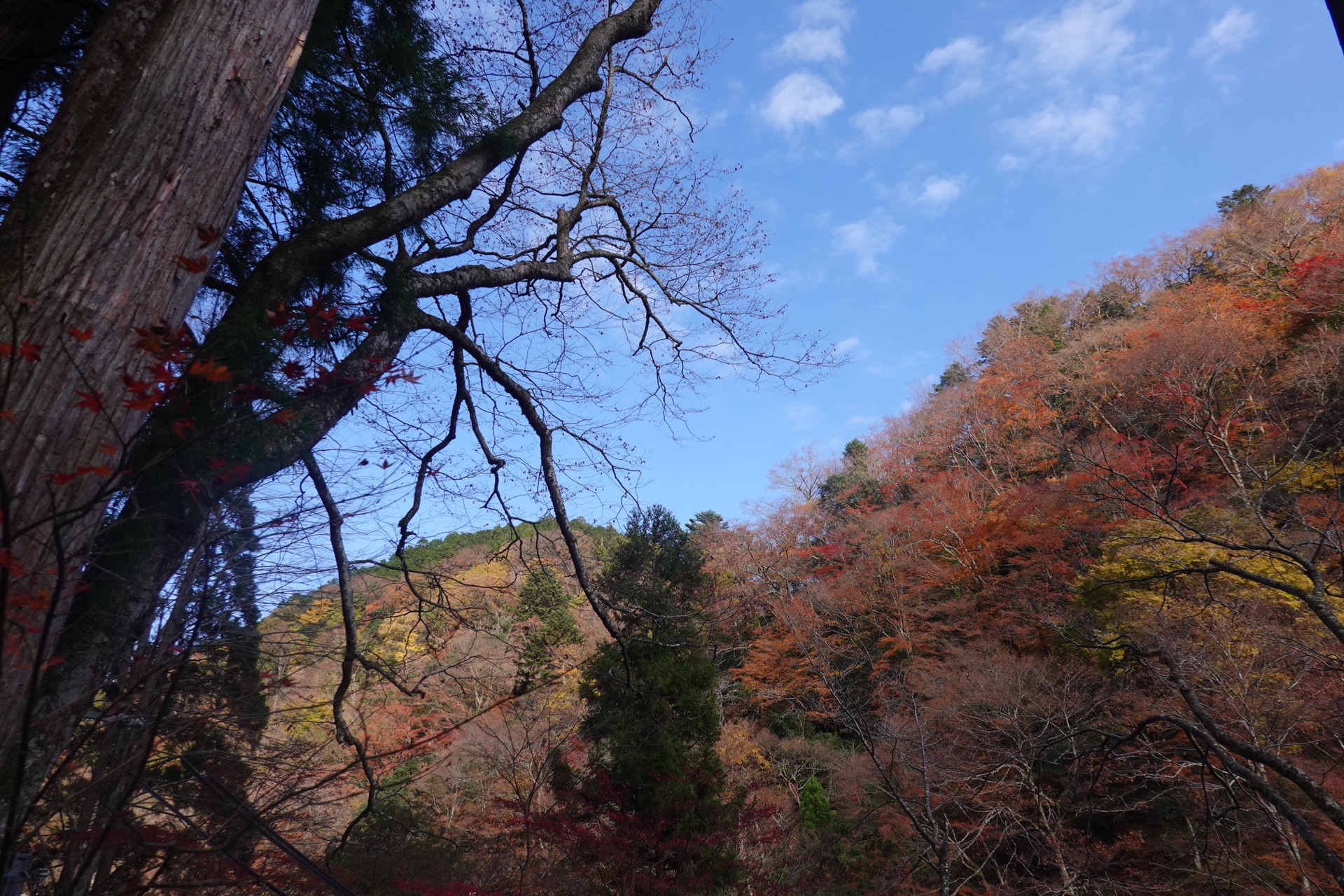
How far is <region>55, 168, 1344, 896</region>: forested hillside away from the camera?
2.87 metres

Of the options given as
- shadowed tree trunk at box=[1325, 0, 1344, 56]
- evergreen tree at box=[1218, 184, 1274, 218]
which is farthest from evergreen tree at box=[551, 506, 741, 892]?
evergreen tree at box=[1218, 184, 1274, 218]

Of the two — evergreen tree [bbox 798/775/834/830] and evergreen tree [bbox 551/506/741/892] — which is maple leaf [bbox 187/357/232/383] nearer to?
evergreen tree [bbox 551/506/741/892]

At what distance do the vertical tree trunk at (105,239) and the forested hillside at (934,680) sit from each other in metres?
0.74

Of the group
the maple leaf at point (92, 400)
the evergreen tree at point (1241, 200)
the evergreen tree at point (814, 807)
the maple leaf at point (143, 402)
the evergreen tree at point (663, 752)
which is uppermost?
the evergreen tree at point (1241, 200)

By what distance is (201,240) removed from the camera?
1721 millimetres

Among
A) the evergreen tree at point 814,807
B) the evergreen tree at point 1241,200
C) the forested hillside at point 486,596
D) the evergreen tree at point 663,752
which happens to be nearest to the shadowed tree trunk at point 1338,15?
the forested hillside at point 486,596

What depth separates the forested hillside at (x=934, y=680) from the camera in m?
2.87

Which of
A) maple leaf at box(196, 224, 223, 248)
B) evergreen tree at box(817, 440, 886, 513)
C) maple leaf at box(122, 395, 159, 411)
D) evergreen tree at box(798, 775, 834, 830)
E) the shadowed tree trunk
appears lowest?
evergreen tree at box(798, 775, 834, 830)

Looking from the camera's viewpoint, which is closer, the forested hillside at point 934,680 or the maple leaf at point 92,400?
the maple leaf at point 92,400

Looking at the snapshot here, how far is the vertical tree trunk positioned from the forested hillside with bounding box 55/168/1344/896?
743 millimetres

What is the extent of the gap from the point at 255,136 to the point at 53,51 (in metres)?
1.35

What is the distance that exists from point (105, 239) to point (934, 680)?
1156 centimetres

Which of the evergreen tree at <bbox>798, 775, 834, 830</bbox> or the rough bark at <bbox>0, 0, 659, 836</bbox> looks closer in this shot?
the rough bark at <bbox>0, 0, 659, 836</bbox>

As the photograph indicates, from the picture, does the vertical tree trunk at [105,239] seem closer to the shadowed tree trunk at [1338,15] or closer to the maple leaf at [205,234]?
the maple leaf at [205,234]
